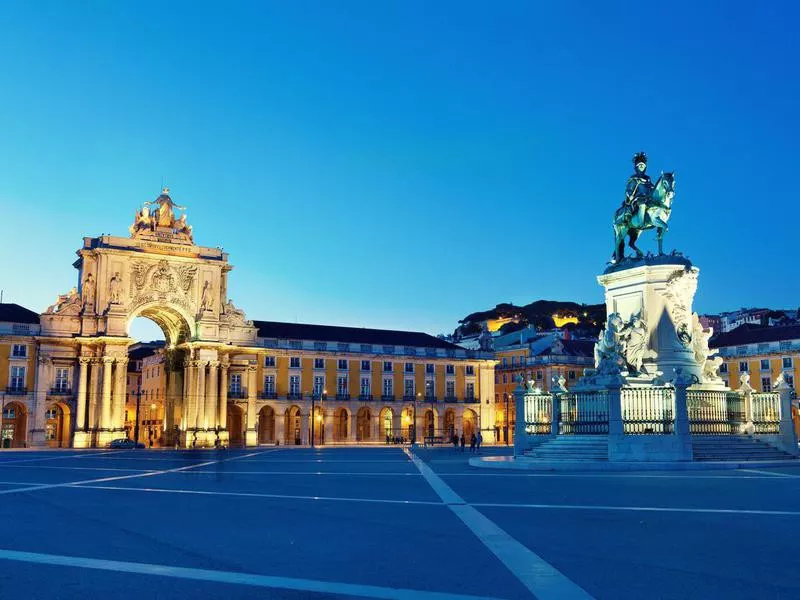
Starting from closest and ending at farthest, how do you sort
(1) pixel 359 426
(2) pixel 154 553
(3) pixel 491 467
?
1. (2) pixel 154 553
2. (3) pixel 491 467
3. (1) pixel 359 426

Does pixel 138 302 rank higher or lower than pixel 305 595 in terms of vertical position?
higher

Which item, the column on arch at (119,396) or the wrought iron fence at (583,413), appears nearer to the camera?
the wrought iron fence at (583,413)

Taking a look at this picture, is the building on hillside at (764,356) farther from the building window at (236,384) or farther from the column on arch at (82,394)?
the column on arch at (82,394)

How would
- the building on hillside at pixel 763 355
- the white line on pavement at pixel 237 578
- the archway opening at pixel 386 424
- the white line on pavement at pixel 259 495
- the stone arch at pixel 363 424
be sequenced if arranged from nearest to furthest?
the white line on pavement at pixel 237 578 < the white line on pavement at pixel 259 495 < the building on hillside at pixel 763 355 < the archway opening at pixel 386 424 < the stone arch at pixel 363 424

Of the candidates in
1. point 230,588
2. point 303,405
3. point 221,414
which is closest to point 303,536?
point 230,588

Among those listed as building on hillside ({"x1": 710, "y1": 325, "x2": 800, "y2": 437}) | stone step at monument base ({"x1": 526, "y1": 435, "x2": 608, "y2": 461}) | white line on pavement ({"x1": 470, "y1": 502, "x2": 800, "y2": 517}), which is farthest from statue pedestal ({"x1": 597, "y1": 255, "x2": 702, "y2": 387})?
building on hillside ({"x1": 710, "y1": 325, "x2": 800, "y2": 437})

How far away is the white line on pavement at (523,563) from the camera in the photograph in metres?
8.30

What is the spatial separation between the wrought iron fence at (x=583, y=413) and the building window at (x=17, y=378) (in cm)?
5591

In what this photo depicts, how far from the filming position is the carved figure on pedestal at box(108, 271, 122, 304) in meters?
76.0

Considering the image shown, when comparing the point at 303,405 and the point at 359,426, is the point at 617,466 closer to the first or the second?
the point at 303,405

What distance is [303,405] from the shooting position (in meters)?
86.9

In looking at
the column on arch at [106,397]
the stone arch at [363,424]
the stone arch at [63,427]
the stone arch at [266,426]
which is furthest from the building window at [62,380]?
the stone arch at [363,424]

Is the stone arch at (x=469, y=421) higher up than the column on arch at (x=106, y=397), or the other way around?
the column on arch at (x=106, y=397)

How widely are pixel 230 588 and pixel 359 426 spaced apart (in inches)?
3378
